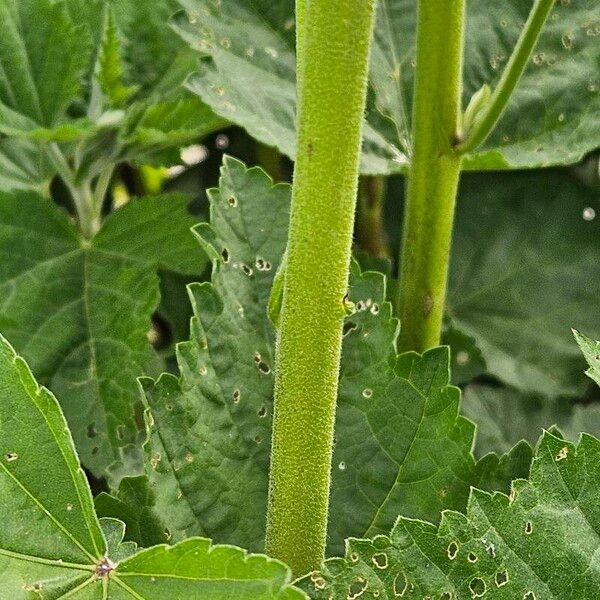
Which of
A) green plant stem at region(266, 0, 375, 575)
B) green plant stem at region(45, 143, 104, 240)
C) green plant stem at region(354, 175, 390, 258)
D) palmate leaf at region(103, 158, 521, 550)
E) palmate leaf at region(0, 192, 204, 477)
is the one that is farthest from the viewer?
green plant stem at region(354, 175, 390, 258)

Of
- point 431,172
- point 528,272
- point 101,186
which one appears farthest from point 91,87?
point 528,272

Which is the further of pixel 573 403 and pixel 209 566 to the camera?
pixel 573 403

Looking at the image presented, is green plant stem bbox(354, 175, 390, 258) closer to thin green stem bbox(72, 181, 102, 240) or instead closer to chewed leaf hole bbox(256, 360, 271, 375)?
thin green stem bbox(72, 181, 102, 240)

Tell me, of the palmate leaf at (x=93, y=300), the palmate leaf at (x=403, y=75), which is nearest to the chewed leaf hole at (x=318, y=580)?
the palmate leaf at (x=93, y=300)

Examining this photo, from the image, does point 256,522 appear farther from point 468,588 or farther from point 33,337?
point 33,337

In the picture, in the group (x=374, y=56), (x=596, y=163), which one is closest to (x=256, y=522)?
(x=374, y=56)

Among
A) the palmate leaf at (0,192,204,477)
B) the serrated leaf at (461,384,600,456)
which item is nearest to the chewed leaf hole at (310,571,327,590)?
the palmate leaf at (0,192,204,477)
